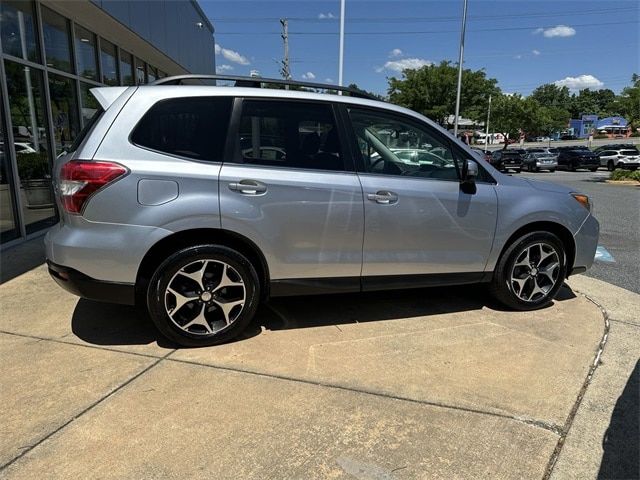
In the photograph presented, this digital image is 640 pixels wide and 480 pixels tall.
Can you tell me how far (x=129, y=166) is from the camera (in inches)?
129

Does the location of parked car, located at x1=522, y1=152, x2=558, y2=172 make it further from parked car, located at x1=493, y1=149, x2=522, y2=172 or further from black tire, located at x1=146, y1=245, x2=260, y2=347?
black tire, located at x1=146, y1=245, x2=260, y2=347

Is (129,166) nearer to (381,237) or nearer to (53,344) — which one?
(53,344)

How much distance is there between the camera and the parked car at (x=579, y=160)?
33812 millimetres

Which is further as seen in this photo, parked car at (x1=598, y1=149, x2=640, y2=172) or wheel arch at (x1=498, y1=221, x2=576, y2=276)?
parked car at (x1=598, y1=149, x2=640, y2=172)

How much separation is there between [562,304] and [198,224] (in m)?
3.56

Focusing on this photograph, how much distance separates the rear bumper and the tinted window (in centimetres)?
98

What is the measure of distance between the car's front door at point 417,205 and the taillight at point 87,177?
177cm

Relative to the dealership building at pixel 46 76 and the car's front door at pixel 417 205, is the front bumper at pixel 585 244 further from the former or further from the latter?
the dealership building at pixel 46 76

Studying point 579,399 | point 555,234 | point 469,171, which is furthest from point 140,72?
point 579,399

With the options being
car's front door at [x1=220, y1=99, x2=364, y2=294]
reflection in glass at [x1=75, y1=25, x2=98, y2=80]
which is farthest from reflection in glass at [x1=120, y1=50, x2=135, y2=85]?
car's front door at [x1=220, y1=99, x2=364, y2=294]

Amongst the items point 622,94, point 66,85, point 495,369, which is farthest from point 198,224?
point 622,94

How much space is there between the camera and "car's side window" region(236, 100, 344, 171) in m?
3.61

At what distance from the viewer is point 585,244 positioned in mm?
4586

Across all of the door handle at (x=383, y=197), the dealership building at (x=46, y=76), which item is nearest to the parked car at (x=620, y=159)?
the dealership building at (x=46, y=76)
